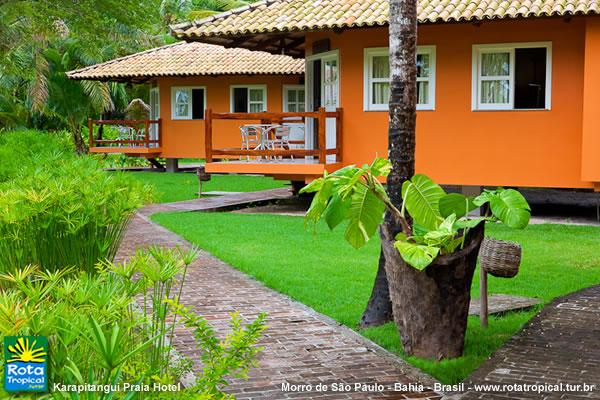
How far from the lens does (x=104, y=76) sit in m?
28.4

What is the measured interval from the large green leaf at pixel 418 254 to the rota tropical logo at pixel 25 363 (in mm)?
3402

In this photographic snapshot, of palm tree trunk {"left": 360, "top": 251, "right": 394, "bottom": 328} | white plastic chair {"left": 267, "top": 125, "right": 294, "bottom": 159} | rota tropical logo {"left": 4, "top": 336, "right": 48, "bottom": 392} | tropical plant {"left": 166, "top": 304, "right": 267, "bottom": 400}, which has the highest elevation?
white plastic chair {"left": 267, "top": 125, "right": 294, "bottom": 159}

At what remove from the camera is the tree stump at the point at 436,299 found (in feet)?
21.5

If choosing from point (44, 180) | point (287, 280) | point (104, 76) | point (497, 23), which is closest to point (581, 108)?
point (497, 23)

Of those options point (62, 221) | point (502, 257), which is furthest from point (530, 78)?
point (62, 221)

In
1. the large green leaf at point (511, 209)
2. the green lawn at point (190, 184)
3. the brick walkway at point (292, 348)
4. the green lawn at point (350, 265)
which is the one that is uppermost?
the large green leaf at point (511, 209)

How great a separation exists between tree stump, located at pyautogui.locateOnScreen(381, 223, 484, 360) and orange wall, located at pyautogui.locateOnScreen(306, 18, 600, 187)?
9.78 meters

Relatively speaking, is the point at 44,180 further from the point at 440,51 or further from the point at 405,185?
the point at 440,51

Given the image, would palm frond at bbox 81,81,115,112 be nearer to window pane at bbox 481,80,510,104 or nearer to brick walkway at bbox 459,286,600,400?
window pane at bbox 481,80,510,104

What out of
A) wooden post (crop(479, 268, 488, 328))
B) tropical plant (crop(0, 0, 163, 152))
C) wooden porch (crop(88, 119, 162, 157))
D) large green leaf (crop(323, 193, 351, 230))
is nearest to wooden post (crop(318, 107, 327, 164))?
tropical plant (crop(0, 0, 163, 152))

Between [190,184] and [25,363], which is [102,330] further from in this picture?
[190,184]

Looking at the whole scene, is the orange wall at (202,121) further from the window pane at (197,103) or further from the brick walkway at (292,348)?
the brick walkway at (292,348)

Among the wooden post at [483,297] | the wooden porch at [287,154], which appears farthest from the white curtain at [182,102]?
the wooden post at [483,297]

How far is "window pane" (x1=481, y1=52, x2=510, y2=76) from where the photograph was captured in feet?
54.4
